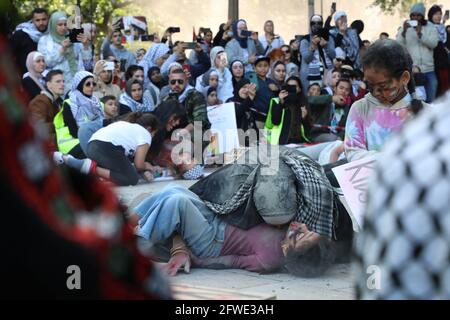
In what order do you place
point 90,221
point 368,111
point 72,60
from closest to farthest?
point 90,221, point 368,111, point 72,60

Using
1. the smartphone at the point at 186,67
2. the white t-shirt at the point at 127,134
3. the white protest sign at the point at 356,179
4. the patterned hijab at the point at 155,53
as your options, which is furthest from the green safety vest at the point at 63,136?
the white protest sign at the point at 356,179

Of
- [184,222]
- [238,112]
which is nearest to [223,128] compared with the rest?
[238,112]

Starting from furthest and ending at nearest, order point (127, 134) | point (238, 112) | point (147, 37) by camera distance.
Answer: point (147, 37) < point (238, 112) < point (127, 134)

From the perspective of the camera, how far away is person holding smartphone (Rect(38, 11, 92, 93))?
39.1ft

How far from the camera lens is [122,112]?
12.4 metres

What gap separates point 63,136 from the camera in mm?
10742

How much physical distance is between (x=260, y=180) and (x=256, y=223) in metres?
0.30

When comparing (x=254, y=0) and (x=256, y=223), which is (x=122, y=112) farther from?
(x=254, y=0)

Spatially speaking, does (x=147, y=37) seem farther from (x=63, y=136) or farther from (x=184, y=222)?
(x=184, y=222)

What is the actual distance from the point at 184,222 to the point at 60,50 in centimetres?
649

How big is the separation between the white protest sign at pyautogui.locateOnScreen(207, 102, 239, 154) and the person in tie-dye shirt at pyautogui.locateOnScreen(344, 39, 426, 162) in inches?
235

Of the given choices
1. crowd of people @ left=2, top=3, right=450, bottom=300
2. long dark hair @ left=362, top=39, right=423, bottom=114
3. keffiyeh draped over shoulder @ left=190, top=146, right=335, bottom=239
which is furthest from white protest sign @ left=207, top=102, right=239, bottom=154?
long dark hair @ left=362, top=39, right=423, bottom=114

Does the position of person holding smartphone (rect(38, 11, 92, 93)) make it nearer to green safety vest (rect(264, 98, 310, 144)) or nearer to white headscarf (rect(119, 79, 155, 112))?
white headscarf (rect(119, 79, 155, 112))
